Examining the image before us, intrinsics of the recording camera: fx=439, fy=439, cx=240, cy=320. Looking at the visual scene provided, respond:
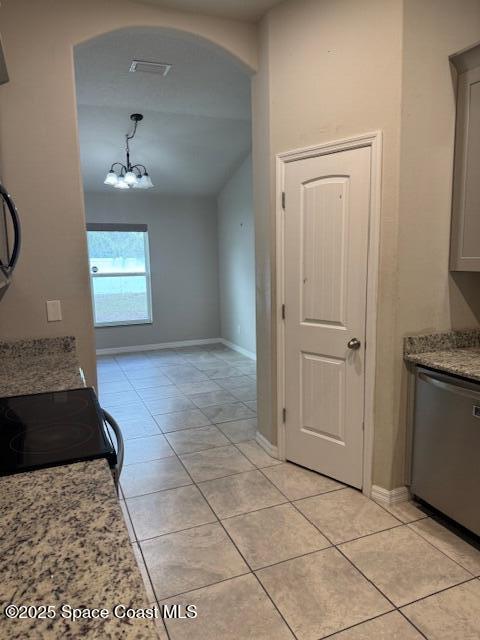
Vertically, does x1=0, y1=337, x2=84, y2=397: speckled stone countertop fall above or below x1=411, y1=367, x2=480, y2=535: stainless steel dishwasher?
above

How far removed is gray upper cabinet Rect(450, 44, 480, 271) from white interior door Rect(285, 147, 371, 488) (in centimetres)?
49

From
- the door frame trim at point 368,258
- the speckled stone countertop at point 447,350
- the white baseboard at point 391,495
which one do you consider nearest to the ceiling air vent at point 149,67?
the door frame trim at point 368,258

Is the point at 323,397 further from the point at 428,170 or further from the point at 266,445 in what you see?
the point at 428,170

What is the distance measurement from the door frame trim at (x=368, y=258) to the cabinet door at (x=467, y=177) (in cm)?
44

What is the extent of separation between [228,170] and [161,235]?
1464mm

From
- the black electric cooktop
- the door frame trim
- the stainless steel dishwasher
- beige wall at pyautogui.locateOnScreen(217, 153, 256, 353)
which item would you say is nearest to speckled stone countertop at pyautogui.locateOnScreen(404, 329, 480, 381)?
the stainless steel dishwasher

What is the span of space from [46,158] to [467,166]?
2222mm

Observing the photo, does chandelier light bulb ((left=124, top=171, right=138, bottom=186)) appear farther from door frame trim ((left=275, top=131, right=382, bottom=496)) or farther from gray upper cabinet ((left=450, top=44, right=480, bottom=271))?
gray upper cabinet ((left=450, top=44, right=480, bottom=271))

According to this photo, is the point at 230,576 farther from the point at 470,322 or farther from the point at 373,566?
the point at 470,322

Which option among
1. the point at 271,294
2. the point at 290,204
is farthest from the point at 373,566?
the point at 290,204

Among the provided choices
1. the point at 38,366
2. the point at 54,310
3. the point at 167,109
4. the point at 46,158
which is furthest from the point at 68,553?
the point at 167,109

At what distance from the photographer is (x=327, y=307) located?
2.66 metres

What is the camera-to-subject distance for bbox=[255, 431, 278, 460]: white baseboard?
3.12 metres

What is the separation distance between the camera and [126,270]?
679cm
